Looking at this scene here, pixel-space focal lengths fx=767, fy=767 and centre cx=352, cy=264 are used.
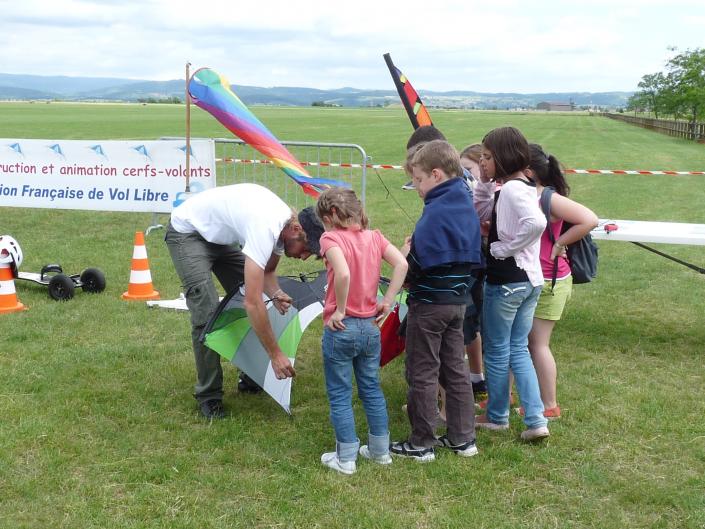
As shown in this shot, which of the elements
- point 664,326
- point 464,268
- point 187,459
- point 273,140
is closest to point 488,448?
point 464,268

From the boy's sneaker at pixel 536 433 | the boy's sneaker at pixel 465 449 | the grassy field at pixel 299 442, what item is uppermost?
the boy's sneaker at pixel 536 433

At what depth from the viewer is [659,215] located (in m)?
13.8

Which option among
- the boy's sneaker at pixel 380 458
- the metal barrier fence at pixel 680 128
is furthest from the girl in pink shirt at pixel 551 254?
the metal barrier fence at pixel 680 128

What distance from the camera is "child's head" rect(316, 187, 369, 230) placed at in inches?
148

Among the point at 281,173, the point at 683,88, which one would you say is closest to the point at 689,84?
the point at 683,88

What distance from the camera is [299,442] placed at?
4484 mm

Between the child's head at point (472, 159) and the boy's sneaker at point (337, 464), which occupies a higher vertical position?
the child's head at point (472, 159)

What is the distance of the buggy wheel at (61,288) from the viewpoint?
7.53m

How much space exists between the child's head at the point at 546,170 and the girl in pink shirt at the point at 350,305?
1163 millimetres

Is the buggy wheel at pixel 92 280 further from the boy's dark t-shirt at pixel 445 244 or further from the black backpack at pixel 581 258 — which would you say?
the black backpack at pixel 581 258

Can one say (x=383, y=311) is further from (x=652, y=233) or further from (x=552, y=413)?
(x=652, y=233)

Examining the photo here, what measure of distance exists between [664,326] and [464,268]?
12.4ft

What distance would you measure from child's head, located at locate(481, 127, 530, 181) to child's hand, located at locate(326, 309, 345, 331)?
1173 mm

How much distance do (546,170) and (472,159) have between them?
64 cm
